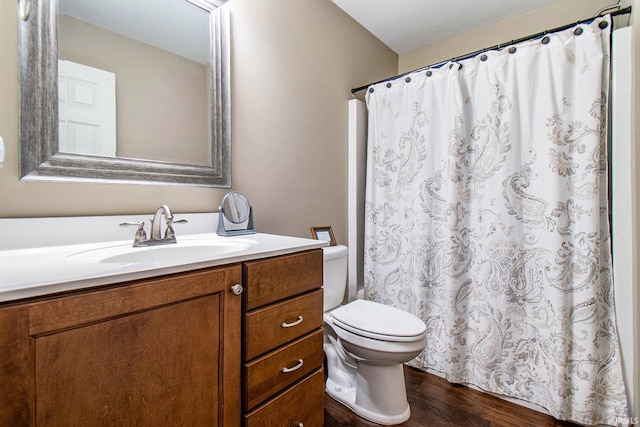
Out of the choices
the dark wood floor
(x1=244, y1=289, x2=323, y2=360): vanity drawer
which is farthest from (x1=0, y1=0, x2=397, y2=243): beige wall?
the dark wood floor

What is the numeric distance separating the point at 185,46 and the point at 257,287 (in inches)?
43.4

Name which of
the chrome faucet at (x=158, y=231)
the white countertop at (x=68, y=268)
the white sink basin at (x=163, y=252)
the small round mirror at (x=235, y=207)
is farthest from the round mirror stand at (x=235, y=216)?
the white countertop at (x=68, y=268)

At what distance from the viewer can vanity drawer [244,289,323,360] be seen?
2.92ft

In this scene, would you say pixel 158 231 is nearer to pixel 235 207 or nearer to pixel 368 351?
pixel 235 207

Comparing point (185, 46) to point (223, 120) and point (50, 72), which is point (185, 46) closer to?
point (223, 120)

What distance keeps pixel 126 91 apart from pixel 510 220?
1859 mm

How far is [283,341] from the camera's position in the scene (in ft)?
3.25

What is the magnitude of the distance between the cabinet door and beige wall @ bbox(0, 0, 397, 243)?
0.57 meters

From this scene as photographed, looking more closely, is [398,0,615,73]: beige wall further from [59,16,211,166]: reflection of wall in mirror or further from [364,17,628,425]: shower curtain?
[59,16,211,166]: reflection of wall in mirror

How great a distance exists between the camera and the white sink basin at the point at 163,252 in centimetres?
86

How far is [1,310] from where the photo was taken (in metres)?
0.51

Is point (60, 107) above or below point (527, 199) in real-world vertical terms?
above

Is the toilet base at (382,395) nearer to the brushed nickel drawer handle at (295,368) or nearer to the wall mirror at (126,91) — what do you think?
the brushed nickel drawer handle at (295,368)

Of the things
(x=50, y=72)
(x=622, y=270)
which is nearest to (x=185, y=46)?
(x=50, y=72)
